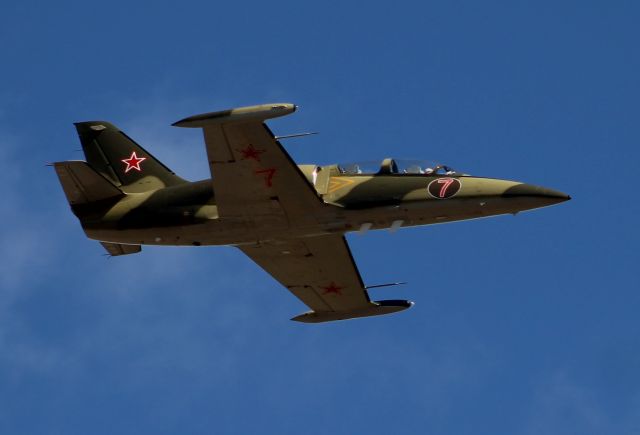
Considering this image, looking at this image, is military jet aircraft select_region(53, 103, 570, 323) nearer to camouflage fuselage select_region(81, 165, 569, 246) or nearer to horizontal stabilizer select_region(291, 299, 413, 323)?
camouflage fuselage select_region(81, 165, 569, 246)

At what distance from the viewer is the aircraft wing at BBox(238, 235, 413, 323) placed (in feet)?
132

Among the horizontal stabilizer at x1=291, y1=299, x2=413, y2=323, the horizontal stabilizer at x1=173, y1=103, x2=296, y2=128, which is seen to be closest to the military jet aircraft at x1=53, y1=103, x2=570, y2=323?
the horizontal stabilizer at x1=173, y1=103, x2=296, y2=128

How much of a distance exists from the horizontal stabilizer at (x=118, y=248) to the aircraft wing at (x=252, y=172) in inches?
178

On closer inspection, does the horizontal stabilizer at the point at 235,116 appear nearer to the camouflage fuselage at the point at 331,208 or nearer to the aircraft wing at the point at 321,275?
the camouflage fuselage at the point at 331,208

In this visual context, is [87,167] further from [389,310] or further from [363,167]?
[389,310]

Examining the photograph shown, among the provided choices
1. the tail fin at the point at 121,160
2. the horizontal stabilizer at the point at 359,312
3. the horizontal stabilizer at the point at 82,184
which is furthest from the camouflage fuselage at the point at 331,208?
the horizontal stabilizer at the point at 359,312

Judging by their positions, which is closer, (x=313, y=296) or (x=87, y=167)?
(x=87, y=167)

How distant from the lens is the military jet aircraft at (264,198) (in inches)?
1414

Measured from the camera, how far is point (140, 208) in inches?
1519

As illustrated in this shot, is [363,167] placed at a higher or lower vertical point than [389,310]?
higher

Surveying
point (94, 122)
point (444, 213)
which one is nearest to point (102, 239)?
point (94, 122)

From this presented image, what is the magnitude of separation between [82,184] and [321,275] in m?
8.85

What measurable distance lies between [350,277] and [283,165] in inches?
287

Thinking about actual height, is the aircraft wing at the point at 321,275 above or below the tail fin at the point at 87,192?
below
